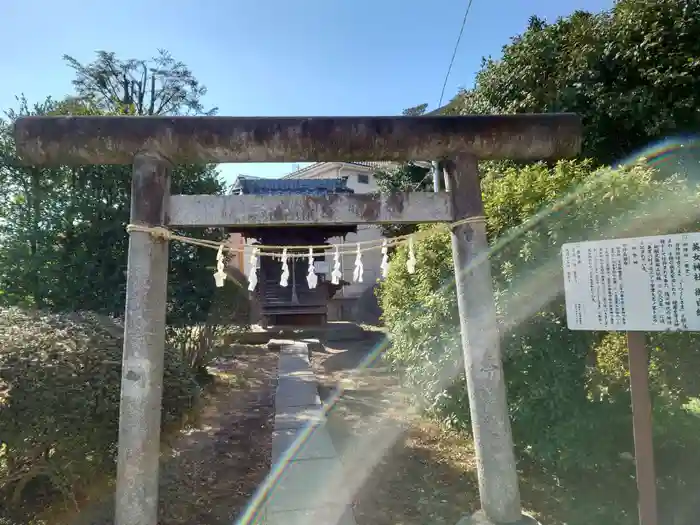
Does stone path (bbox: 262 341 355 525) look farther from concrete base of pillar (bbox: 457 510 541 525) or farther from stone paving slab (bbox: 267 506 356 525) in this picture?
concrete base of pillar (bbox: 457 510 541 525)

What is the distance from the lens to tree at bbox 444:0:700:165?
6.94 meters

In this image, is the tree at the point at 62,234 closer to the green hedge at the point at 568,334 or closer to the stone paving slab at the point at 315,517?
the stone paving slab at the point at 315,517

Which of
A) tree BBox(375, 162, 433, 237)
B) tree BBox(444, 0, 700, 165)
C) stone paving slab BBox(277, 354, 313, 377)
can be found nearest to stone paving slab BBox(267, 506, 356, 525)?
stone paving slab BBox(277, 354, 313, 377)

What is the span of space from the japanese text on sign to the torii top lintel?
95 cm

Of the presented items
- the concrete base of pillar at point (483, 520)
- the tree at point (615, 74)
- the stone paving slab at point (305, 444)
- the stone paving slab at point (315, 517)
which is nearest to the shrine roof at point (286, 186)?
the tree at point (615, 74)

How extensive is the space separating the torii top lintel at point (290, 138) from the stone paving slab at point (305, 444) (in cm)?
304

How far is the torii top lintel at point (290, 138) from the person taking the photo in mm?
2893

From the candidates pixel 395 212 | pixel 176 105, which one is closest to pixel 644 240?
pixel 395 212

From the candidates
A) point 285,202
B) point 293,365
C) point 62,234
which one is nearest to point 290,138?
point 285,202

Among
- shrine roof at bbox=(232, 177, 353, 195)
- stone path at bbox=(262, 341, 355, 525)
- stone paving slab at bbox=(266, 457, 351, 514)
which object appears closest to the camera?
stone path at bbox=(262, 341, 355, 525)

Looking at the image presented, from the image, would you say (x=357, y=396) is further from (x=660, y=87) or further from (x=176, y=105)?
(x=176, y=105)

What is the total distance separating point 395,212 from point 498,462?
1.89m

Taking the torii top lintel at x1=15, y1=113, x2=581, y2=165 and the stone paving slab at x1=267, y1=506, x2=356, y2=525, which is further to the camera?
the stone paving slab at x1=267, y1=506, x2=356, y2=525

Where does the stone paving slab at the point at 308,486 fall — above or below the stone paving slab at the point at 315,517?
above
